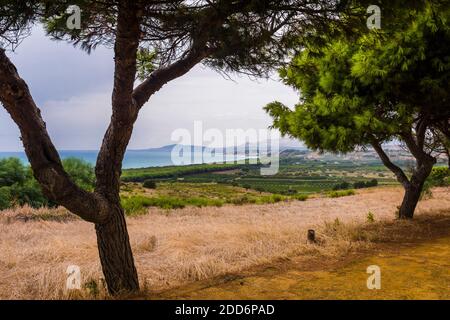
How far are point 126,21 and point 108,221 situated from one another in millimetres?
2255

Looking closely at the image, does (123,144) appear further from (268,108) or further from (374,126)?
(268,108)

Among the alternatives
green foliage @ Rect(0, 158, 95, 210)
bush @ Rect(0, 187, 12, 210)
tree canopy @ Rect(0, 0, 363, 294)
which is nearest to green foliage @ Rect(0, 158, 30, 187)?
green foliage @ Rect(0, 158, 95, 210)

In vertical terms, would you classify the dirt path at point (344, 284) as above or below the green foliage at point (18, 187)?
below

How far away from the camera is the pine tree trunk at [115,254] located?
4.90 metres

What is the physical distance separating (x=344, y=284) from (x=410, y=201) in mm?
5988

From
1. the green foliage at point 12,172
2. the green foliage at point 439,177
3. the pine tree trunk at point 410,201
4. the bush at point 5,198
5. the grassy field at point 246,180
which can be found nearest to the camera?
the pine tree trunk at point 410,201

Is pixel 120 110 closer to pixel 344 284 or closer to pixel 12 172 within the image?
Answer: pixel 344 284

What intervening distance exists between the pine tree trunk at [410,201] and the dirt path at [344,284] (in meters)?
4.03

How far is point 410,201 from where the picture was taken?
408 inches

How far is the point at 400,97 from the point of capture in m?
8.85

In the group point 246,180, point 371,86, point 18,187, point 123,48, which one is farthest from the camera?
point 246,180

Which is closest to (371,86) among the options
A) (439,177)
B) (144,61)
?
(144,61)

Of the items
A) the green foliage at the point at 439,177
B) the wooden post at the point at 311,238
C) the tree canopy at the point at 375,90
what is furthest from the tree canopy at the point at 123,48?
the green foliage at the point at 439,177

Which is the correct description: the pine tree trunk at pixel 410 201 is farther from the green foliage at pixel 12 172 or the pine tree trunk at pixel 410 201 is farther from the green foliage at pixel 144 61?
the green foliage at pixel 12 172
